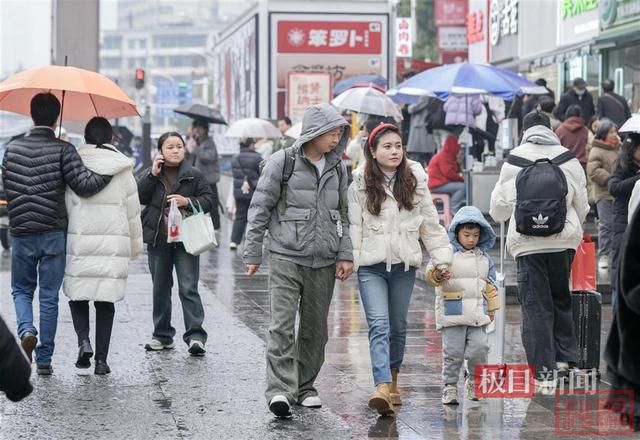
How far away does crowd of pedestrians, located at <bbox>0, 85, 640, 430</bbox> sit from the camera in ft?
27.1

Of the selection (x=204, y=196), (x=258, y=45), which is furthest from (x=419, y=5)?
(x=204, y=196)

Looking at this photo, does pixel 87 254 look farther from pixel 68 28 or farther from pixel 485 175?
pixel 68 28

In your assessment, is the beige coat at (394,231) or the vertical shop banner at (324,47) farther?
the vertical shop banner at (324,47)

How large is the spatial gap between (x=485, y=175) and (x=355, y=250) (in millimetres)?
10323

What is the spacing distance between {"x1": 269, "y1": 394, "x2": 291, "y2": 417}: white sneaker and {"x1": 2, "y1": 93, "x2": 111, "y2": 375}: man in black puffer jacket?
2151mm

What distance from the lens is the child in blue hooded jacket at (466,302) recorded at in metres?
8.55

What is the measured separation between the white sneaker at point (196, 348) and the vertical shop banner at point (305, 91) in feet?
57.8

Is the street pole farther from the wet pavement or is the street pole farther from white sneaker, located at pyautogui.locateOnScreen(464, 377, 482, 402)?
white sneaker, located at pyautogui.locateOnScreen(464, 377, 482, 402)

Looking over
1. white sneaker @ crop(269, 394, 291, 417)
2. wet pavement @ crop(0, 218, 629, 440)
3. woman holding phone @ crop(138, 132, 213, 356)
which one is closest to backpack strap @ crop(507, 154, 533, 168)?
wet pavement @ crop(0, 218, 629, 440)

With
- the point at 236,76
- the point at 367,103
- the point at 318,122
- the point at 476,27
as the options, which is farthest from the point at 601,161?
the point at 476,27

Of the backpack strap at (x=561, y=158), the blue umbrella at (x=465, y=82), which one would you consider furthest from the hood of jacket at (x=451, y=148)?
the backpack strap at (x=561, y=158)

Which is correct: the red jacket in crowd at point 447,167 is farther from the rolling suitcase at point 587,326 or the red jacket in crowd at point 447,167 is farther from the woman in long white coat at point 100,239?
the woman in long white coat at point 100,239

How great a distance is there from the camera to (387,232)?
8.29 m

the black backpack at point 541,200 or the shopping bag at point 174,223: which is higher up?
the black backpack at point 541,200
